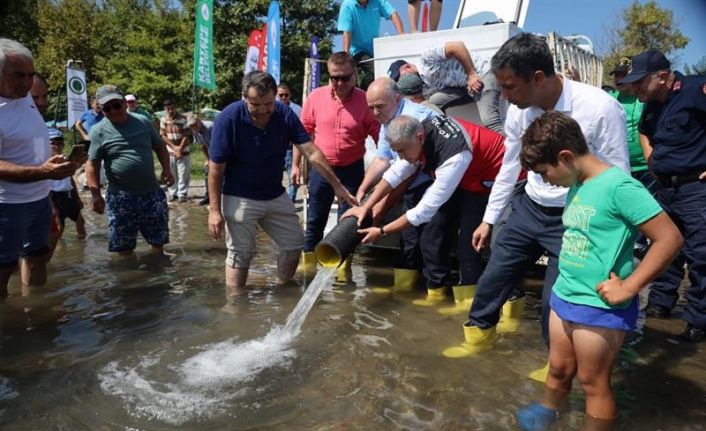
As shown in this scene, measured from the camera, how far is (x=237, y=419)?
303cm

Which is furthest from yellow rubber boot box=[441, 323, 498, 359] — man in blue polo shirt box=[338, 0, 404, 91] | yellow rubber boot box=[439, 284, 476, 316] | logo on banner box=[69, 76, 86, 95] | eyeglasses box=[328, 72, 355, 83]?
logo on banner box=[69, 76, 86, 95]

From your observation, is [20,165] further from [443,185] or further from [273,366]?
[443,185]

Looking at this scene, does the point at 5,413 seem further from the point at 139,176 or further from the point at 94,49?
the point at 94,49

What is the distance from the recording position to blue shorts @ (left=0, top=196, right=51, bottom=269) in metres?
4.45

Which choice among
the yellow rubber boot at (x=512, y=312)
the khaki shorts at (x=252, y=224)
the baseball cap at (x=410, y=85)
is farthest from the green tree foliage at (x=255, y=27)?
the yellow rubber boot at (x=512, y=312)

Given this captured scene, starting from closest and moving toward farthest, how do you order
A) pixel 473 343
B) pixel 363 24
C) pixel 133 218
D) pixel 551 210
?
pixel 551 210, pixel 473 343, pixel 133 218, pixel 363 24

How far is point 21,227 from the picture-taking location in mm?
4547

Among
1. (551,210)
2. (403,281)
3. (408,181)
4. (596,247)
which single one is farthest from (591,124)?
(403,281)

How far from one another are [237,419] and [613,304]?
1955 mm

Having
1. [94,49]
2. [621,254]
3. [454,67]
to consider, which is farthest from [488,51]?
[94,49]

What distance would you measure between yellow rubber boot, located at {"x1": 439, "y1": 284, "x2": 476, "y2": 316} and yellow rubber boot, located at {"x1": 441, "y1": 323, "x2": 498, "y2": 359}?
0.78 metres

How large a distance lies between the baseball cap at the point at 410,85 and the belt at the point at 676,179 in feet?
6.96

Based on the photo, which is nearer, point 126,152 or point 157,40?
point 126,152

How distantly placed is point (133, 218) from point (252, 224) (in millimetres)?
1823
